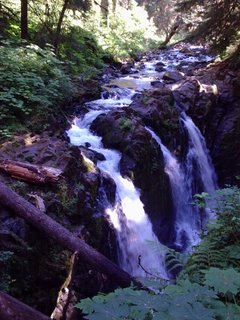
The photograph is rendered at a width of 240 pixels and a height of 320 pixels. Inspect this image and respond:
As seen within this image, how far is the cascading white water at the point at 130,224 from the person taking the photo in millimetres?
7453

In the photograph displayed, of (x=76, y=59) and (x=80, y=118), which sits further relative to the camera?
(x=76, y=59)

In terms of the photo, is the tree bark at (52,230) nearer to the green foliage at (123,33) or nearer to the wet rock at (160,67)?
the green foliage at (123,33)

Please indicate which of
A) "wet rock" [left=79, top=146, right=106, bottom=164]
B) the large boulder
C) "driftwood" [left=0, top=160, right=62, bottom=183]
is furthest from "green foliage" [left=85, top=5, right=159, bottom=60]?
"driftwood" [left=0, top=160, right=62, bottom=183]

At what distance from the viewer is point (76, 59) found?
16578 millimetres

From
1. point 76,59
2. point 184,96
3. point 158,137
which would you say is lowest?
point 158,137

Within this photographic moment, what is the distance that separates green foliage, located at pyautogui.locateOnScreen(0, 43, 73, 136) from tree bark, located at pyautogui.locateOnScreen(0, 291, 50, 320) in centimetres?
460

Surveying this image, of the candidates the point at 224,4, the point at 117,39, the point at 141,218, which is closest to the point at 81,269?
the point at 141,218

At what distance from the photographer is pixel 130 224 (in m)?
7.93

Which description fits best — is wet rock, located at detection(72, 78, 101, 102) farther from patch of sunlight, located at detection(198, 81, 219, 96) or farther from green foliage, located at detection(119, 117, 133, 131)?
patch of sunlight, located at detection(198, 81, 219, 96)

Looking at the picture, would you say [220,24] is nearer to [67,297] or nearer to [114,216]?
[114,216]

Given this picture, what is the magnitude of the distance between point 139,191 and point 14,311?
5.90 m

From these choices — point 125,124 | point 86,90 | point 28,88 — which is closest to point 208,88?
point 86,90

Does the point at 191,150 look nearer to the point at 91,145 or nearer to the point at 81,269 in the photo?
the point at 91,145

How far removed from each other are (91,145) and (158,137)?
2.67 m
